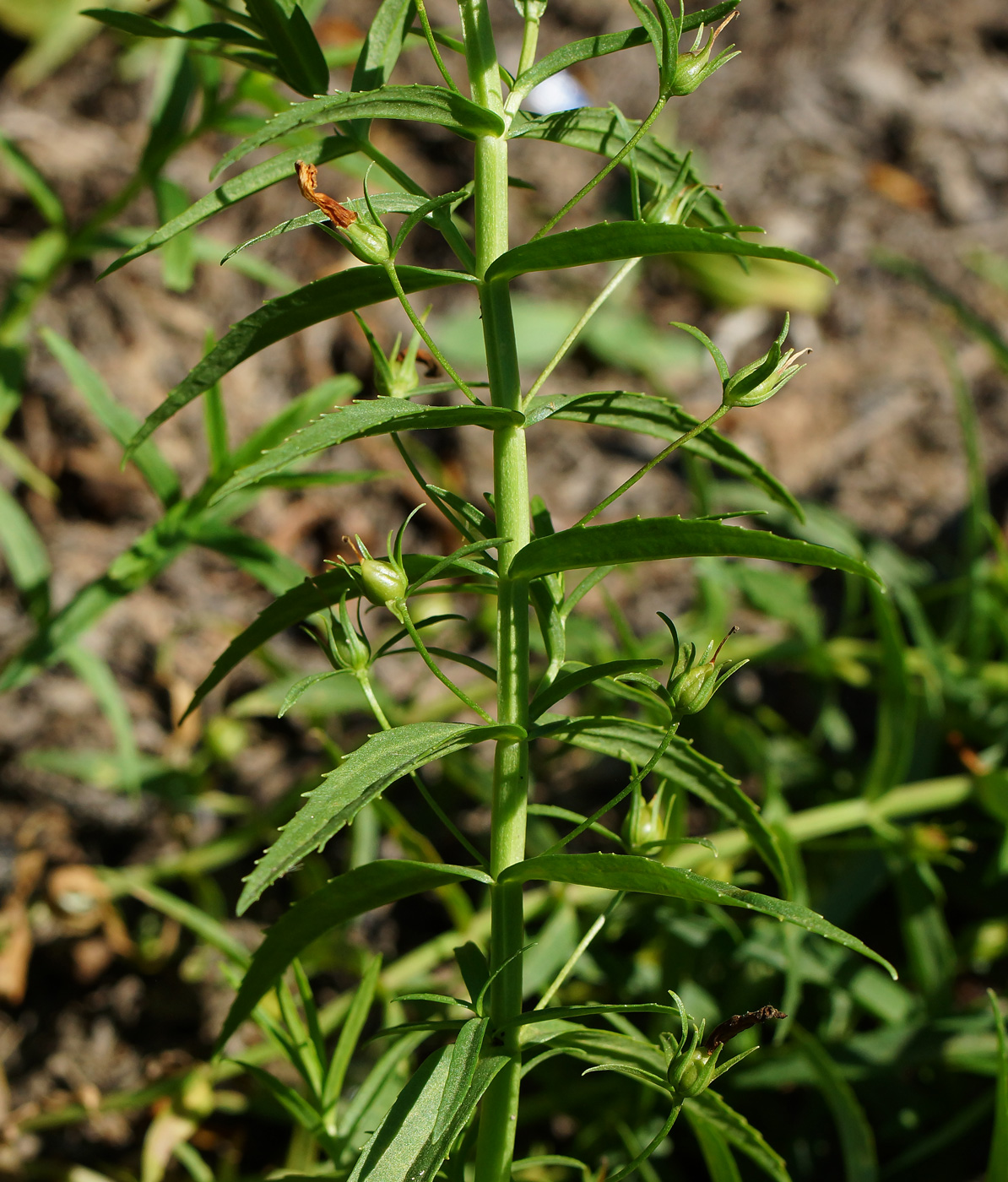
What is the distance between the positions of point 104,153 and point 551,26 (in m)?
1.08

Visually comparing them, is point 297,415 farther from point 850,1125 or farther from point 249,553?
point 850,1125

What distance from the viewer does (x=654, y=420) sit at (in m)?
0.73

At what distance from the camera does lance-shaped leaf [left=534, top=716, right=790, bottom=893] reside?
72 centimetres

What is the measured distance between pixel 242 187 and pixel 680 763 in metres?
0.50

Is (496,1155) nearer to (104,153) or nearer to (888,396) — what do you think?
(888,396)

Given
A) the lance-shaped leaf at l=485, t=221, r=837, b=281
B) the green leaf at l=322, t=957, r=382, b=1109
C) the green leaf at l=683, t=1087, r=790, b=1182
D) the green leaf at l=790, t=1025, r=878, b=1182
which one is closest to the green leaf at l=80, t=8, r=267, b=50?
the lance-shaped leaf at l=485, t=221, r=837, b=281

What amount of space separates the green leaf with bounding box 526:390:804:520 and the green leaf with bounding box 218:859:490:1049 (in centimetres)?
31

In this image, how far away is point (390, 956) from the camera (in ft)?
4.81

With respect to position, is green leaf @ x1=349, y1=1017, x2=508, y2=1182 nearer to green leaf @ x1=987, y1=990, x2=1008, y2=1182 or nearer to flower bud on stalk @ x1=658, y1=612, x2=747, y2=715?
flower bud on stalk @ x1=658, y1=612, x2=747, y2=715

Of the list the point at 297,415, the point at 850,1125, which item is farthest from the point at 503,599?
the point at 850,1125

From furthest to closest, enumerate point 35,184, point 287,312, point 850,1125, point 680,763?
point 35,184 → point 850,1125 → point 680,763 → point 287,312

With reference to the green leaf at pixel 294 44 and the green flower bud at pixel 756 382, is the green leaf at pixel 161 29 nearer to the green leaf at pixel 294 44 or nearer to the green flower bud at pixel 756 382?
the green leaf at pixel 294 44

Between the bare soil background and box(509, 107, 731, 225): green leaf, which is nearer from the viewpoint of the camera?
box(509, 107, 731, 225): green leaf

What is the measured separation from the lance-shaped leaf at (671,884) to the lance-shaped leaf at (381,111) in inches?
17.3
